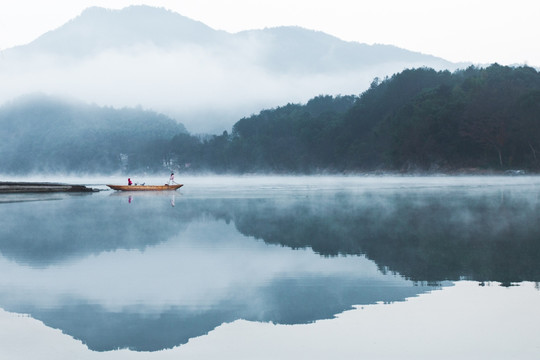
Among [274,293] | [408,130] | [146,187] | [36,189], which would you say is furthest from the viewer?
[408,130]

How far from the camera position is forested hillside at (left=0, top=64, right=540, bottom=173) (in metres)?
93.1

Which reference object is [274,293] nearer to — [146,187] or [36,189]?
[36,189]

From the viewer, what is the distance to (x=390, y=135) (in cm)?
11512

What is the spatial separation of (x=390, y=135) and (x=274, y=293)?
105820 millimetres

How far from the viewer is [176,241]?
810 inches

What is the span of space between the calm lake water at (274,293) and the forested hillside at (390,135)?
248 feet

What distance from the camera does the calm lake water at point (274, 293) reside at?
9.01m

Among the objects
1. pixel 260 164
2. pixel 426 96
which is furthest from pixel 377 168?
pixel 260 164

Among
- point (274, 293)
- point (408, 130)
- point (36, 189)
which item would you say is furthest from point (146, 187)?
point (408, 130)

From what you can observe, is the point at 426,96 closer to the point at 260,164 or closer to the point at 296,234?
the point at 260,164

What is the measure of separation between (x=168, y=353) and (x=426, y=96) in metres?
102

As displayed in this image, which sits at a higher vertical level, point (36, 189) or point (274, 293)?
point (36, 189)

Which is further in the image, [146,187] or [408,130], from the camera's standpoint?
[408,130]

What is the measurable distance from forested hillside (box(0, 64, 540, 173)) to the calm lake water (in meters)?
75.5
